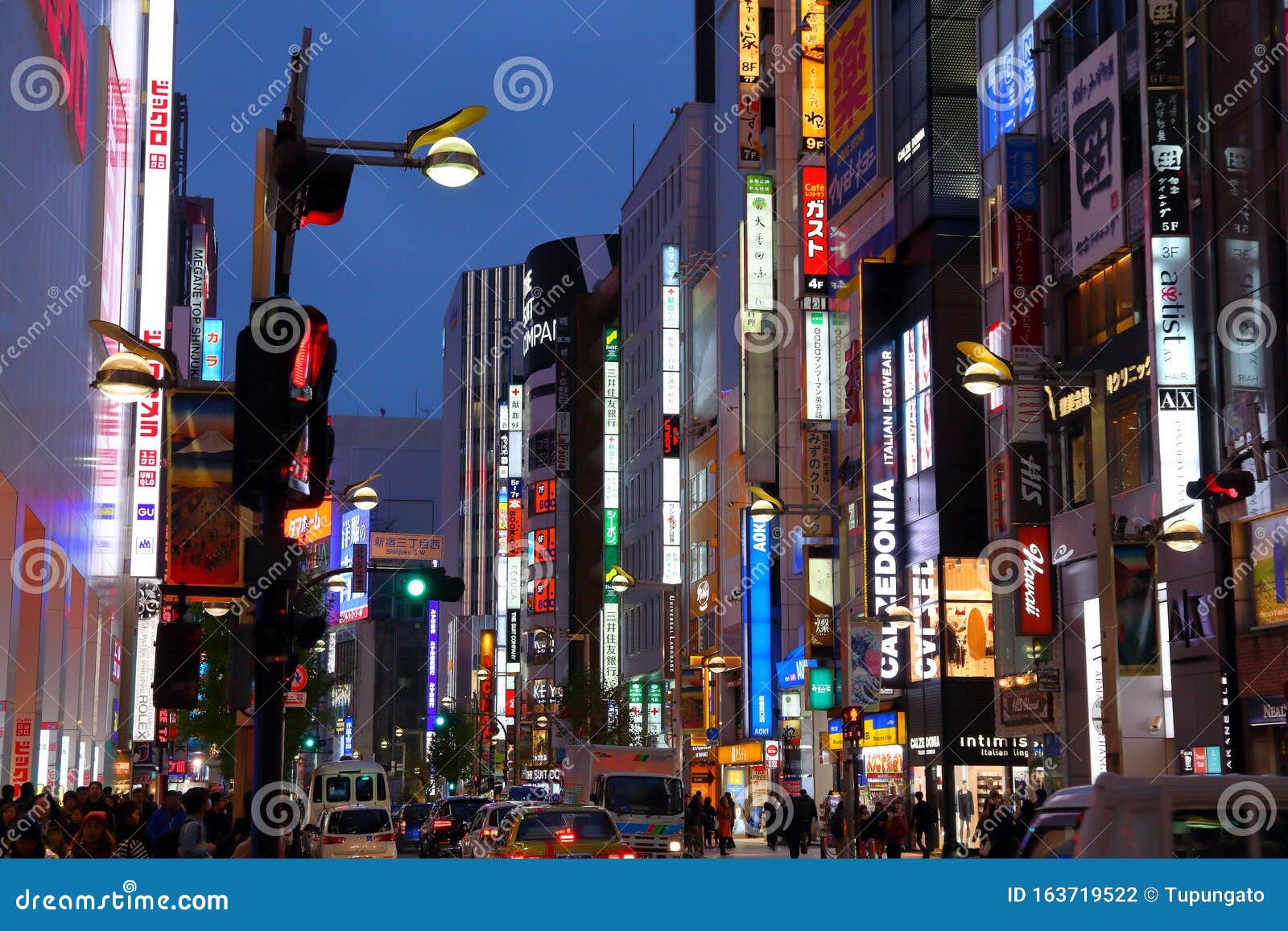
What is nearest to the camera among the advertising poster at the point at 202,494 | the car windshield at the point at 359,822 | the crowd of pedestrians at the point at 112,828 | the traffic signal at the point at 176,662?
the traffic signal at the point at 176,662

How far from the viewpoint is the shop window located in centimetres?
4356

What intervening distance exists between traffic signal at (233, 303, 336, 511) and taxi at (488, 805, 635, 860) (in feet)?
45.5

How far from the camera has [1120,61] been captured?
33.7 meters

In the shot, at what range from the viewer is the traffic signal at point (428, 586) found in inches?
576

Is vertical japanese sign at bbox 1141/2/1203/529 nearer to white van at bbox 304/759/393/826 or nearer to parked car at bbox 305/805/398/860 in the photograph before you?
parked car at bbox 305/805/398/860

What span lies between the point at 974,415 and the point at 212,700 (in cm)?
3066

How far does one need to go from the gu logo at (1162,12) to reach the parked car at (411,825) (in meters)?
29.7

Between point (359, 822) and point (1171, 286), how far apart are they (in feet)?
59.6

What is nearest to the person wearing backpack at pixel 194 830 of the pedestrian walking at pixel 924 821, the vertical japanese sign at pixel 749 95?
the pedestrian walking at pixel 924 821

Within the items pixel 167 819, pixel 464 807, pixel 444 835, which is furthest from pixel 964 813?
pixel 167 819

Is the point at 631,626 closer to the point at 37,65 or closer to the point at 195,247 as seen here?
the point at 195,247

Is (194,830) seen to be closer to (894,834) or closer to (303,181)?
(303,181)

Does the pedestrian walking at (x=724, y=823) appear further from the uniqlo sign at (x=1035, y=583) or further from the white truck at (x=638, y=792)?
the uniqlo sign at (x=1035, y=583)
